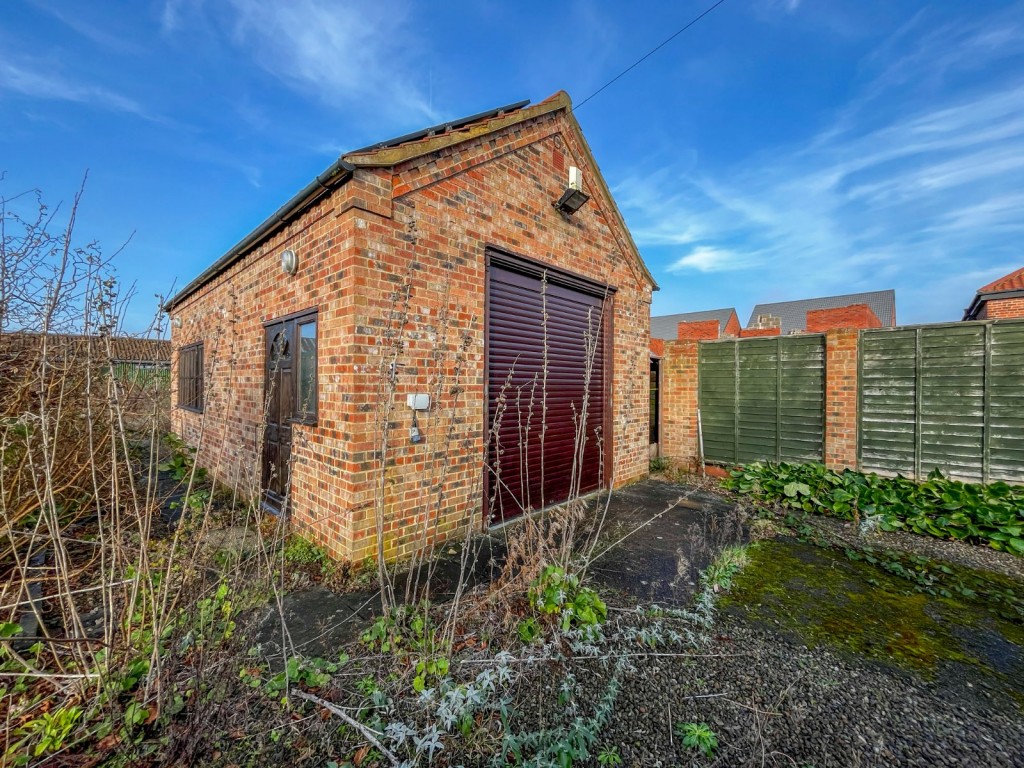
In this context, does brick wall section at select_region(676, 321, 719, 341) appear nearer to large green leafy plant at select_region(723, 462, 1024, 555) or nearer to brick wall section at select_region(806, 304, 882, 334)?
brick wall section at select_region(806, 304, 882, 334)

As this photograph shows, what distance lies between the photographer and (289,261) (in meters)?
3.97

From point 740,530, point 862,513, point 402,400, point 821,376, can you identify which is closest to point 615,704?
point 402,400

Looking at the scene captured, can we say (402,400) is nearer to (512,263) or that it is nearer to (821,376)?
(512,263)

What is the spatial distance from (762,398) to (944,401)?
2.05m

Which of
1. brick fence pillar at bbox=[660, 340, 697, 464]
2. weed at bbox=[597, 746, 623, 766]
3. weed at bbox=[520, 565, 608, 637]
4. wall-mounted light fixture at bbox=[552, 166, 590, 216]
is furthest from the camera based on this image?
brick fence pillar at bbox=[660, 340, 697, 464]

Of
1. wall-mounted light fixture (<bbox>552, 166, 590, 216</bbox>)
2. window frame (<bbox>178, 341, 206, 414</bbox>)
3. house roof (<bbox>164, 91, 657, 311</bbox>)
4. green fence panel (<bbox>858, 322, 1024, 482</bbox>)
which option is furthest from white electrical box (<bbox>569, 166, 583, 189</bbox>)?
window frame (<bbox>178, 341, 206, 414</bbox>)

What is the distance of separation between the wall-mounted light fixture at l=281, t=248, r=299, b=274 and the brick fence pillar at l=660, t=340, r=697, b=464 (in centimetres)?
640

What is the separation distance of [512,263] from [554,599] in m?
3.45

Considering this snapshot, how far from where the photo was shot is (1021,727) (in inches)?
76.0

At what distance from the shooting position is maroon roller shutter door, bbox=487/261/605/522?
14.3 ft

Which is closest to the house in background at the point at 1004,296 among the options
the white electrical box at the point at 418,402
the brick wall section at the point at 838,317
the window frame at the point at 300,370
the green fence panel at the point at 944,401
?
the brick wall section at the point at 838,317

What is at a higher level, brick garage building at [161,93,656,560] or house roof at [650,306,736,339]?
house roof at [650,306,736,339]

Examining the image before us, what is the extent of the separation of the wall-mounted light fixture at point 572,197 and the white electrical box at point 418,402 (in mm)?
3220

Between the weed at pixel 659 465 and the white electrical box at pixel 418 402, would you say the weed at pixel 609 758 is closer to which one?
the white electrical box at pixel 418 402
